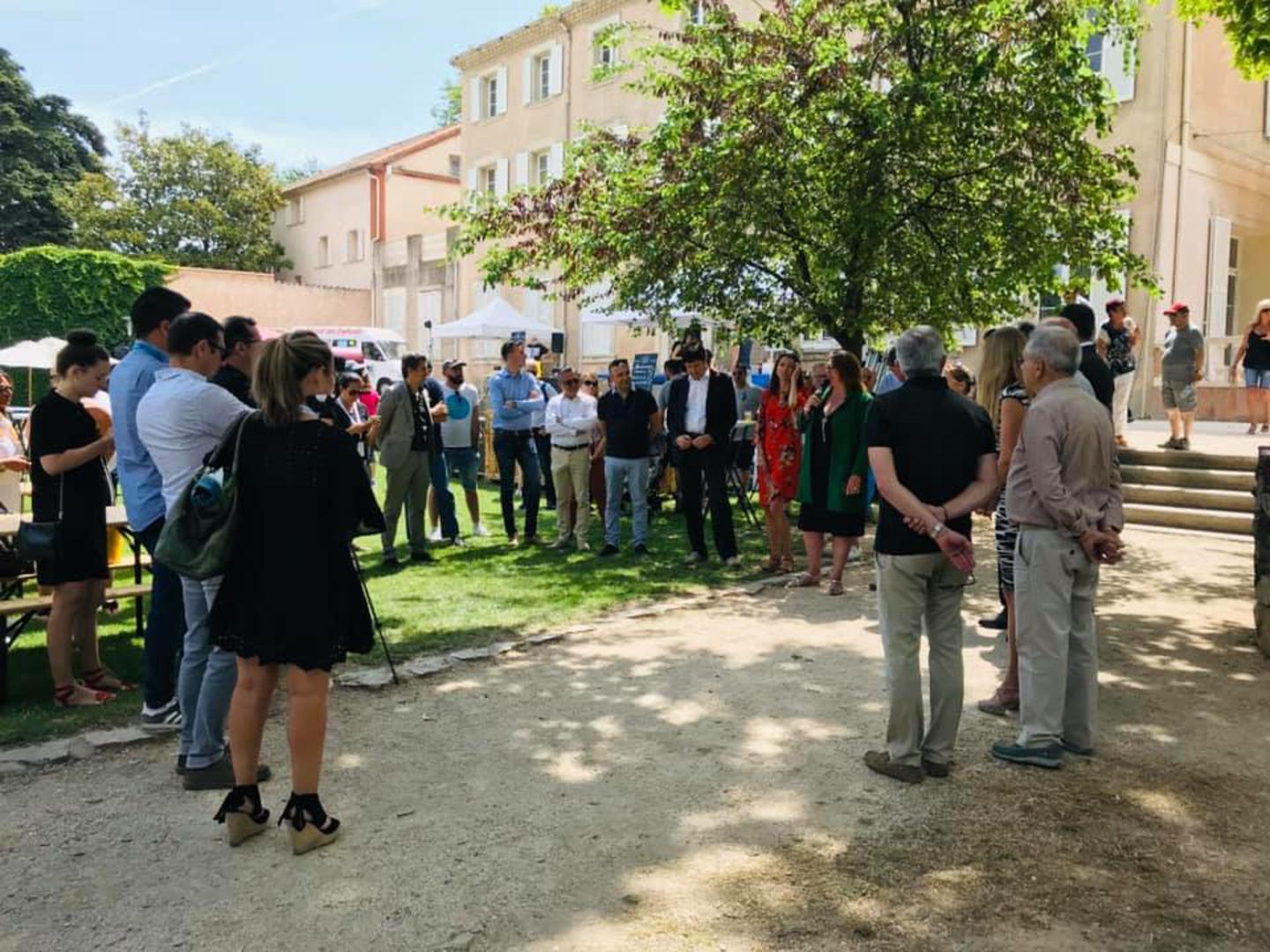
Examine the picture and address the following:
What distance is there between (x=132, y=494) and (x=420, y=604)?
3.30 meters

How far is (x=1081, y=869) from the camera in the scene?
3.54m

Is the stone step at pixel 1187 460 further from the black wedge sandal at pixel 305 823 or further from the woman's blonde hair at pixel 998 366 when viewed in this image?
the black wedge sandal at pixel 305 823

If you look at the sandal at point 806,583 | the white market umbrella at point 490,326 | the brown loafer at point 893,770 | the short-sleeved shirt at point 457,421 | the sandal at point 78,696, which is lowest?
the sandal at point 78,696

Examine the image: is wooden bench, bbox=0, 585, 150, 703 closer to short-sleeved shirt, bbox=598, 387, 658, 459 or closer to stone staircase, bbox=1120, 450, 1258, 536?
short-sleeved shirt, bbox=598, 387, 658, 459

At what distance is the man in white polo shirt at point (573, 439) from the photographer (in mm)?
10234

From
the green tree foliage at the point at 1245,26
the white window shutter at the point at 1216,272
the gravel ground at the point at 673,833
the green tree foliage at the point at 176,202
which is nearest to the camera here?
the gravel ground at the point at 673,833

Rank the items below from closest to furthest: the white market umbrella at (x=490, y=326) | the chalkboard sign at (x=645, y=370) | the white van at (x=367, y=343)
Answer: the chalkboard sign at (x=645, y=370) → the white market umbrella at (x=490, y=326) → the white van at (x=367, y=343)

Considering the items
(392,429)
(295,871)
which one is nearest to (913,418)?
(295,871)

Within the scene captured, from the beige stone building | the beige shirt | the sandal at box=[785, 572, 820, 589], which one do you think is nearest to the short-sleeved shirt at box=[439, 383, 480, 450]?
the sandal at box=[785, 572, 820, 589]

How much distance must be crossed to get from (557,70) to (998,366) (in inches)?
1117

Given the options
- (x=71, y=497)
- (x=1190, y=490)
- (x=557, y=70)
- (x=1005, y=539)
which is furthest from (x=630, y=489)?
(x=557, y=70)

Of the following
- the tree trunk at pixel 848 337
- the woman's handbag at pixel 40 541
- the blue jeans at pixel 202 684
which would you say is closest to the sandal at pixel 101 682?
the woman's handbag at pixel 40 541

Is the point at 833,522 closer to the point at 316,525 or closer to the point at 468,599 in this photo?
the point at 468,599

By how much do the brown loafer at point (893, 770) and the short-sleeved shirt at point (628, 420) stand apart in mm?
5577
